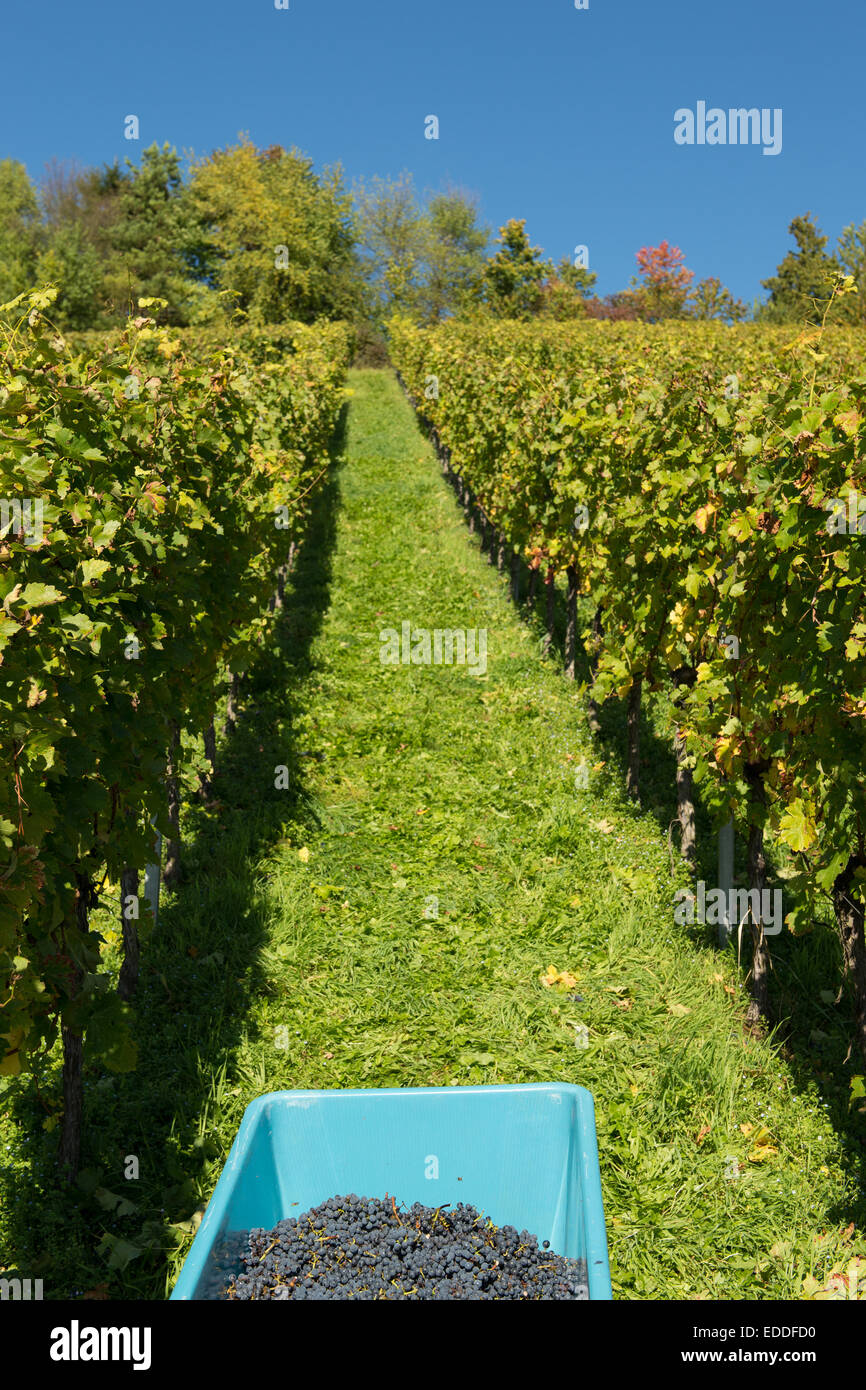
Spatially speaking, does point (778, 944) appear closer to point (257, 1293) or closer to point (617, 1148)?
point (617, 1148)

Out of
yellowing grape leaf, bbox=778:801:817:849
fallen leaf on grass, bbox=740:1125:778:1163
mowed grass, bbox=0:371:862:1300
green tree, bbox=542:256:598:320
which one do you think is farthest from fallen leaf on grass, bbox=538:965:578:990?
green tree, bbox=542:256:598:320

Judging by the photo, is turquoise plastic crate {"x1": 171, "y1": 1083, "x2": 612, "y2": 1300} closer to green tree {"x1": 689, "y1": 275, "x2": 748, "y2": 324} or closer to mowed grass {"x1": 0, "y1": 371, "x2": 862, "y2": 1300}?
mowed grass {"x1": 0, "y1": 371, "x2": 862, "y2": 1300}

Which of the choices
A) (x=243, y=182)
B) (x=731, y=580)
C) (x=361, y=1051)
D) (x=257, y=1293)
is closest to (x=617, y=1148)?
(x=361, y=1051)

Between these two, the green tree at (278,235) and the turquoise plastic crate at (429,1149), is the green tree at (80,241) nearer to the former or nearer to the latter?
the green tree at (278,235)

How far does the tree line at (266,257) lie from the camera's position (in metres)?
46.5

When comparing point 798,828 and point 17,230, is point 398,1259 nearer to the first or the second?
point 798,828

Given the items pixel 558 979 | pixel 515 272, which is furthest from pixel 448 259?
pixel 558 979

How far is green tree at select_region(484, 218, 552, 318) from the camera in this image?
51.4m

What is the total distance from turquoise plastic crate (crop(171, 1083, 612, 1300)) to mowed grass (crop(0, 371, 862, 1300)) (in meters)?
0.68

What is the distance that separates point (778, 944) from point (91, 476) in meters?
4.08

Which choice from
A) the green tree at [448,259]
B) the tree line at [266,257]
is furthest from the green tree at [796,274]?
the green tree at [448,259]

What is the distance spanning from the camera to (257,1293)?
7.77 feet

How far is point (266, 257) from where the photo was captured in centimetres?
4794

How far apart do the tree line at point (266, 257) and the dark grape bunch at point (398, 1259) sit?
39286 mm
